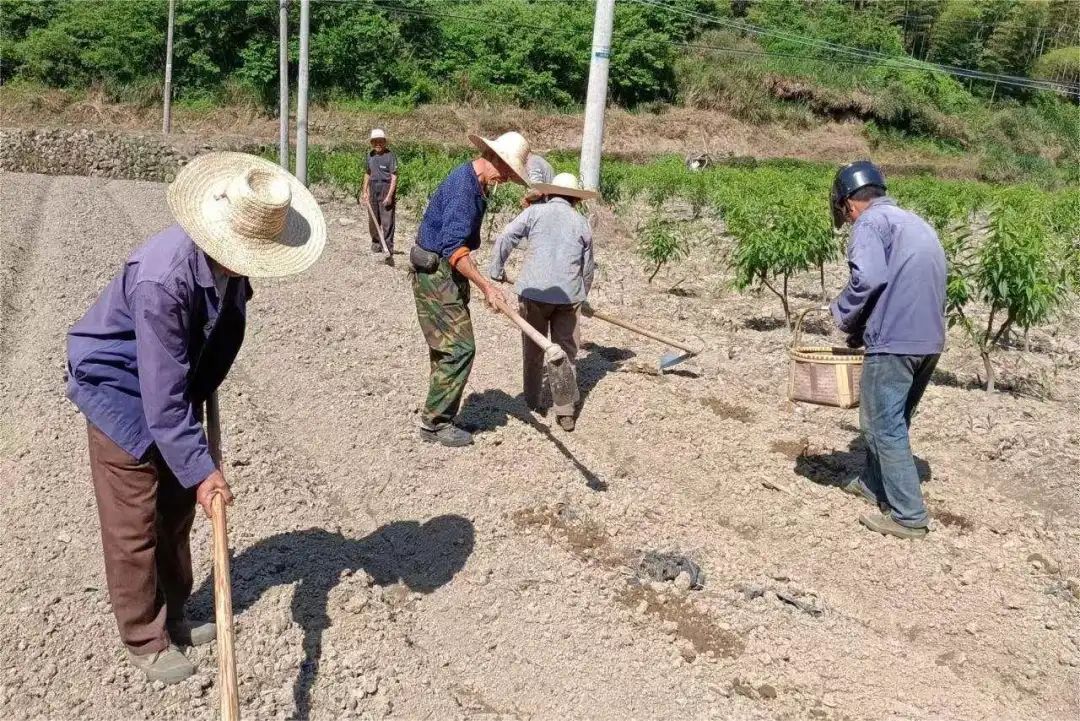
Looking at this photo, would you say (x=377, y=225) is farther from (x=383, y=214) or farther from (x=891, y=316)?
(x=891, y=316)

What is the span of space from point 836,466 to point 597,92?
598 cm

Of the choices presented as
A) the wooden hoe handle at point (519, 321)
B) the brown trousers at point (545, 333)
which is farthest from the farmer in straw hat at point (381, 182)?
the wooden hoe handle at point (519, 321)

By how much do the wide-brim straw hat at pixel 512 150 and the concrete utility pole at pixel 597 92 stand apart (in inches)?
201

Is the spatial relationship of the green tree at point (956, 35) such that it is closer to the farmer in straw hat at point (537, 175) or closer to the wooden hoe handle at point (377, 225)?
the wooden hoe handle at point (377, 225)

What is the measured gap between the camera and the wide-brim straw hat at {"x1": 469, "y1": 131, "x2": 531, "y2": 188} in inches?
181

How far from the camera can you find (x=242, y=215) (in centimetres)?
262

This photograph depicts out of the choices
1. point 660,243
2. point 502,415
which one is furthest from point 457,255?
point 660,243

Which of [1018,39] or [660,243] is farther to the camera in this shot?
[1018,39]

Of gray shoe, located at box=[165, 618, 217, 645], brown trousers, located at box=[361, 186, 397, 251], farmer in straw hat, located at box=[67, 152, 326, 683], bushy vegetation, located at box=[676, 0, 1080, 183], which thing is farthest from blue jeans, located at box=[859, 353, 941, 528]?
bushy vegetation, located at box=[676, 0, 1080, 183]

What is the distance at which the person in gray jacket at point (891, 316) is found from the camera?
166 inches

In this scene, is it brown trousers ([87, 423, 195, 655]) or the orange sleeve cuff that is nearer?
brown trousers ([87, 423, 195, 655])

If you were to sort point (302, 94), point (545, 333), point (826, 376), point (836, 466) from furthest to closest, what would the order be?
point (302, 94) → point (545, 333) → point (836, 466) → point (826, 376)

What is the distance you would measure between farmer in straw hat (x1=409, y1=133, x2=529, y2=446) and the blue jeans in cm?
185

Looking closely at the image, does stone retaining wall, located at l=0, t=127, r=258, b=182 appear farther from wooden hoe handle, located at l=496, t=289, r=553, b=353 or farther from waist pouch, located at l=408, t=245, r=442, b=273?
wooden hoe handle, located at l=496, t=289, r=553, b=353
